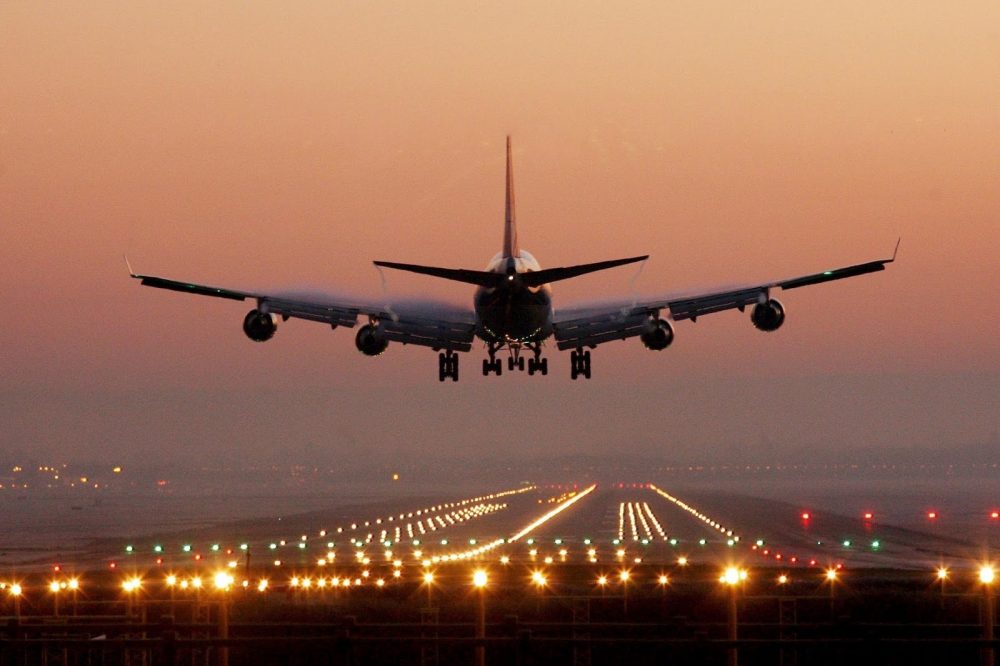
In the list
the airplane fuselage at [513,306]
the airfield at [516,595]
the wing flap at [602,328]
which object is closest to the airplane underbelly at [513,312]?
the airplane fuselage at [513,306]

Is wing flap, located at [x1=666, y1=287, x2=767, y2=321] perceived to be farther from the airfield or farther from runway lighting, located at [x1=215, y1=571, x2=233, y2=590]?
runway lighting, located at [x1=215, y1=571, x2=233, y2=590]

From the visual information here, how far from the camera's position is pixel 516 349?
68688 millimetres

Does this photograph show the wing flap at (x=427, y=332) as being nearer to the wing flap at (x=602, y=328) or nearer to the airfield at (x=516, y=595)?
the wing flap at (x=602, y=328)

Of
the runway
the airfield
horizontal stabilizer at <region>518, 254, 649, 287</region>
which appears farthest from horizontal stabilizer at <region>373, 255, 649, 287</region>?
the runway

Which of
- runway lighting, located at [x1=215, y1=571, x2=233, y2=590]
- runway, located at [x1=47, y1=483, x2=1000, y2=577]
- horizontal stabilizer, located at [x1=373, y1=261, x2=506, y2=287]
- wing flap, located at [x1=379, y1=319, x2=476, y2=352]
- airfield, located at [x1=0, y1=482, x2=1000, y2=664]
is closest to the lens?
airfield, located at [x1=0, y1=482, x2=1000, y2=664]

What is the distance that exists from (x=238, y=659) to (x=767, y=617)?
78.5 ft

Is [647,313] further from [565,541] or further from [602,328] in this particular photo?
[565,541]

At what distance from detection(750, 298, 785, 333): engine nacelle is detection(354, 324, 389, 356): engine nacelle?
1730cm

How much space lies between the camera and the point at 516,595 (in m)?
69.1

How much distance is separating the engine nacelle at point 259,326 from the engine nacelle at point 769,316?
22.0 meters

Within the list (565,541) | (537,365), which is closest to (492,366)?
(537,365)

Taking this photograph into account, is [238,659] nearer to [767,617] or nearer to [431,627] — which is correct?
[767,617]

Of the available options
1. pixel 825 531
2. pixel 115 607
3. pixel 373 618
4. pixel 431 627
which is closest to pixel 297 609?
pixel 373 618

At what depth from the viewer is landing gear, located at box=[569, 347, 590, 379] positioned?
71.8 metres
